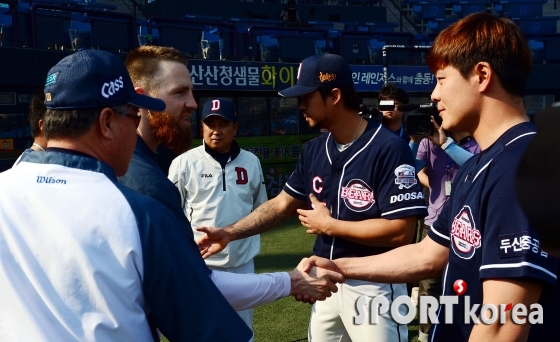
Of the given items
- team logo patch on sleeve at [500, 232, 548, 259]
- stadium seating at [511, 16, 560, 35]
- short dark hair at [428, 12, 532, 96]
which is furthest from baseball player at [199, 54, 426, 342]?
stadium seating at [511, 16, 560, 35]

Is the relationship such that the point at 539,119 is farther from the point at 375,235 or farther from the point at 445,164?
the point at 445,164

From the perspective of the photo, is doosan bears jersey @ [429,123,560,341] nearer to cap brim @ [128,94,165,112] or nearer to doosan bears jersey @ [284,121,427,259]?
cap brim @ [128,94,165,112]

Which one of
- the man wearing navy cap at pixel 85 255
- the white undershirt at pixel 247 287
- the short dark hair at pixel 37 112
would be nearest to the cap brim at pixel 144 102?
the man wearing navy cap at pixel 85 255

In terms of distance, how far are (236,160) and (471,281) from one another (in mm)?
3549

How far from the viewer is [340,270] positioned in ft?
9.43

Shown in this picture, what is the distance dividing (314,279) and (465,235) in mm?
955

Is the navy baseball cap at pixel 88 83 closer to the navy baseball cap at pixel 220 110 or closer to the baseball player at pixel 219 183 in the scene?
the baseball player at pixel 219 183

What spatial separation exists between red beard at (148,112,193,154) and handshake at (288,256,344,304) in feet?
2.48

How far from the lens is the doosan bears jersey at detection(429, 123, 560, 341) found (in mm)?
1683

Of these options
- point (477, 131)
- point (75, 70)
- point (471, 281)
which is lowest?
point (471, 281)

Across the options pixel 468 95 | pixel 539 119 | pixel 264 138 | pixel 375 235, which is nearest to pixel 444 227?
pixel 468 95

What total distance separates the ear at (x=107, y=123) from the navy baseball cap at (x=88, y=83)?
26 mm

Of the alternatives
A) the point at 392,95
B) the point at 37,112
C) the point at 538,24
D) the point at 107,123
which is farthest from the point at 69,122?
the point at 538,24

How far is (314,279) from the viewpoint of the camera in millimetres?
2721
